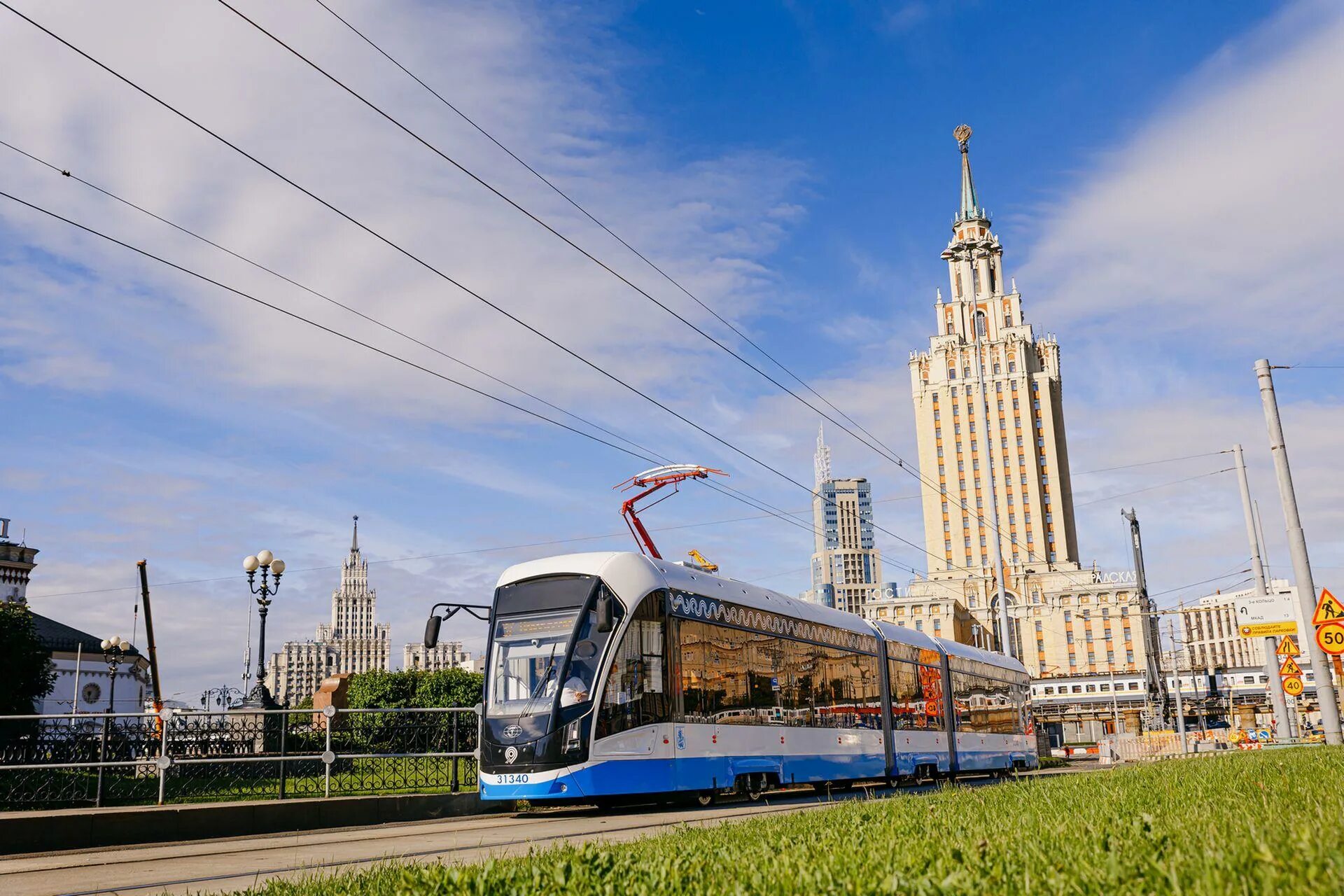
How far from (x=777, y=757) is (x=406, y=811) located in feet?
19.1

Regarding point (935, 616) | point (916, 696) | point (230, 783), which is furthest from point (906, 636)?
point (935, 616)

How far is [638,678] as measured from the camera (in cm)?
1473

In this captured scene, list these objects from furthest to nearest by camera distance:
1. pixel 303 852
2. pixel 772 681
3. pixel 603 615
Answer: pixel 772 681
pixel 603 615
pixel 303 852

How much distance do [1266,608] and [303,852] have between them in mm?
17289

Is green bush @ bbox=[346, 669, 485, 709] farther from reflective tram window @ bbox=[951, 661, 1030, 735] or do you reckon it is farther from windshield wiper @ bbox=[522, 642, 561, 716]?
windshield wiper @ bbox=[522, 642, 561, 716]

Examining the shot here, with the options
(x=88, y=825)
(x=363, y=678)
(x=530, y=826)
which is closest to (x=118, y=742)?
(x=88, y=825)

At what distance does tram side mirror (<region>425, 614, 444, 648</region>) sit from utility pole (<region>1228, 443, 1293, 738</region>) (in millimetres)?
22647

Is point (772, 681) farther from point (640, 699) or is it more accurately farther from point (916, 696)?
point (916, 696)

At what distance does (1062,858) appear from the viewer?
4.70 metres

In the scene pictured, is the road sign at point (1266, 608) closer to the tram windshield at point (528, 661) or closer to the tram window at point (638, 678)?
the tram window at point (638, 678)

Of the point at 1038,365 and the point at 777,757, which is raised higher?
the point at 1038,365

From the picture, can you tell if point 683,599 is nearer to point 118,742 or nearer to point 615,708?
point 615,708

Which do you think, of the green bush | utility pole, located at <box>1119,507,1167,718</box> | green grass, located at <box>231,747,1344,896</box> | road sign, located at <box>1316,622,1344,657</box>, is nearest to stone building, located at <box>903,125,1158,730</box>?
utility pole, located at <box>1119,507,1167,718</box>

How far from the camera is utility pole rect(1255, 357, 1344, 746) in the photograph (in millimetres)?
18562
